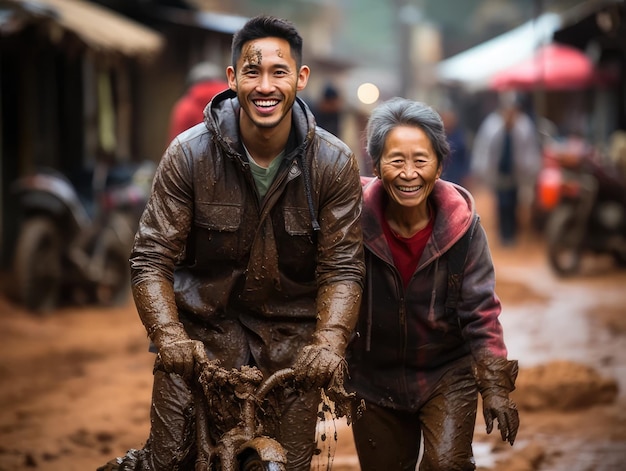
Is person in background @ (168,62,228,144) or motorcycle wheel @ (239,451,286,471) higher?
person in background @ (168,62,228,144)

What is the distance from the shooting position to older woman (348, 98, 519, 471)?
14.4 ft

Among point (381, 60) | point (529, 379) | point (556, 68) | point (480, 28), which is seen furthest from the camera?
point (381, 60)

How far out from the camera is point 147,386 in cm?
845

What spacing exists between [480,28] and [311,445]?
37.8 meters

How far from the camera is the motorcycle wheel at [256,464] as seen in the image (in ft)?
11.5

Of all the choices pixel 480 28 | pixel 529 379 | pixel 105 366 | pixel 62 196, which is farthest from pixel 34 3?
pixel 480 28

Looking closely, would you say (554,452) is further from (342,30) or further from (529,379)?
(342,30)

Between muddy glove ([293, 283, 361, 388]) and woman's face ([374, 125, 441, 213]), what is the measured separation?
0.55 meters

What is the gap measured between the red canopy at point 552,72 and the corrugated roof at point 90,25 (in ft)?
32.0

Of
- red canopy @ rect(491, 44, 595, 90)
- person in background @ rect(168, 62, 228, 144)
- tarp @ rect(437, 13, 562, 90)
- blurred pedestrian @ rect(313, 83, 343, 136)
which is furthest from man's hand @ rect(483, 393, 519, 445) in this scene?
tarp @ rect(437, 13, 562, 90)

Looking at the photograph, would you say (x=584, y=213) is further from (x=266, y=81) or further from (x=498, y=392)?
(x=266, y=81)

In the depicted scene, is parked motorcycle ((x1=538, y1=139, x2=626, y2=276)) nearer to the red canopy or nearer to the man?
the red canopy

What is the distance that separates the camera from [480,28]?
40.2 metres

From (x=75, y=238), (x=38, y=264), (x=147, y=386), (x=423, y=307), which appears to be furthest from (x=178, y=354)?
(x=75, y=238)
